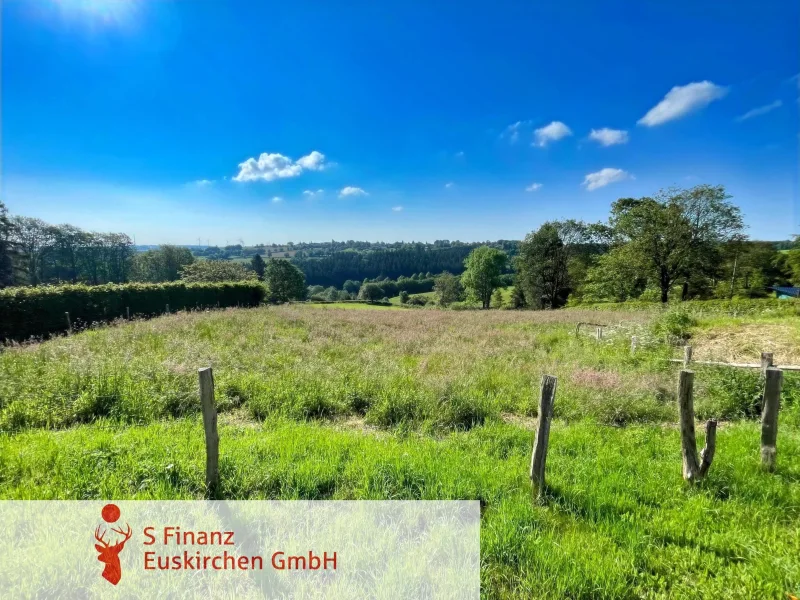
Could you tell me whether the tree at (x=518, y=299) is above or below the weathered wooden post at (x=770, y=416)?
below

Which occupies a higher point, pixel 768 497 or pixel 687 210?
pixel 687 210

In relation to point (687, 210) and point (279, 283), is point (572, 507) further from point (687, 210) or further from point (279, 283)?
point (279, 283)

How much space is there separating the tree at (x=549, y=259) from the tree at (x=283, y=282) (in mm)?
42078

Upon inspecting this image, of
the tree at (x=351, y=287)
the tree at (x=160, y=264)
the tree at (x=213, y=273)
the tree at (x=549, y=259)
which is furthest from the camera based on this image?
the tree at (x=351, y=287)

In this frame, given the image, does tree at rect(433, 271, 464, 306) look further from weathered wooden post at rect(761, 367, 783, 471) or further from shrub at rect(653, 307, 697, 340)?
weathered wooden post at rect(761, 367, 783, 471)

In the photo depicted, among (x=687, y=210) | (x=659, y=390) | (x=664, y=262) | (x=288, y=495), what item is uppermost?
(x=687, y=210)

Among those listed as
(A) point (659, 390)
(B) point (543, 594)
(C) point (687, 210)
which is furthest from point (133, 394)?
(C) point (687, 210)

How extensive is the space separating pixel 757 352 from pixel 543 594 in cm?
1166

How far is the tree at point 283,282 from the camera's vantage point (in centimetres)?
6194

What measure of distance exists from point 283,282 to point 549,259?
46.9 meters

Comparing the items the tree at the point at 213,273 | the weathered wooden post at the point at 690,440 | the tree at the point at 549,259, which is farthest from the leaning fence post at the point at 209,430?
the tree at the point at 213,273

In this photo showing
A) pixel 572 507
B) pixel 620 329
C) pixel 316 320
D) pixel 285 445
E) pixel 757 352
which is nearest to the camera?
pixel 572 507

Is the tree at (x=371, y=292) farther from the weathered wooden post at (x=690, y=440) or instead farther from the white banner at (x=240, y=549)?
the white banner at (x=240, y=549)

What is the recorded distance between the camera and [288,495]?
364 centimetres
